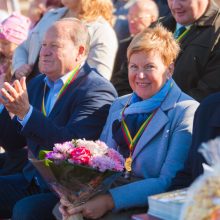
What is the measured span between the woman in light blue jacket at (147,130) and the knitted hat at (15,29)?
2.73 meters

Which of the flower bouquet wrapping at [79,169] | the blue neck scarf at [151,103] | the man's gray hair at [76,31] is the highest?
the man's gray hair at [76,31]

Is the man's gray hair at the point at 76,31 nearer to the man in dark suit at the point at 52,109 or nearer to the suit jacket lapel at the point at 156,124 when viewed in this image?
the man in dark suit at the point at 52,109

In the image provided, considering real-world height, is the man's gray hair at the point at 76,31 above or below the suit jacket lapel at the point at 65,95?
above

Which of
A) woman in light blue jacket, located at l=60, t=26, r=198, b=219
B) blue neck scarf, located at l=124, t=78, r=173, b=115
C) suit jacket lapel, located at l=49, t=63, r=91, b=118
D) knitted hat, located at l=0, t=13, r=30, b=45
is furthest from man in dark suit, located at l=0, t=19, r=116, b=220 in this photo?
knitted hat, located at l=0, t=13, r=30, b=45

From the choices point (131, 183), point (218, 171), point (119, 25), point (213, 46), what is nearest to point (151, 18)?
point (119, 25)

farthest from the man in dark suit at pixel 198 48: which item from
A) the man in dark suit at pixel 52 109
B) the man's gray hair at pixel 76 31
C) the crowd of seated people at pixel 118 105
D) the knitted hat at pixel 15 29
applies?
the knitted hat at pixel 15 29

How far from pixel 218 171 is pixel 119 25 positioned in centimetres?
542

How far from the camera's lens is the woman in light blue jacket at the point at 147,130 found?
3.94 metres

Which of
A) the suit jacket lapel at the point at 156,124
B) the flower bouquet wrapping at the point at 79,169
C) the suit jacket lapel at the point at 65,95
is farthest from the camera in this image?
the suit jacket lapel at the point at 65,95

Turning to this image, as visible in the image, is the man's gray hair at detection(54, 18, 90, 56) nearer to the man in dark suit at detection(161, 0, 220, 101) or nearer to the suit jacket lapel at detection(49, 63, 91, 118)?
the suit jacket lapel at detection(49, 63, 91, 118)

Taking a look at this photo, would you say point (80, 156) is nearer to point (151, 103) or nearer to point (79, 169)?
point (79, 169)

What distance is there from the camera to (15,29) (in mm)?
7105

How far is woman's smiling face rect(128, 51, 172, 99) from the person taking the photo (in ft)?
14.2

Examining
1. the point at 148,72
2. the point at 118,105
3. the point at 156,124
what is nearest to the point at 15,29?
the point at 118,105
